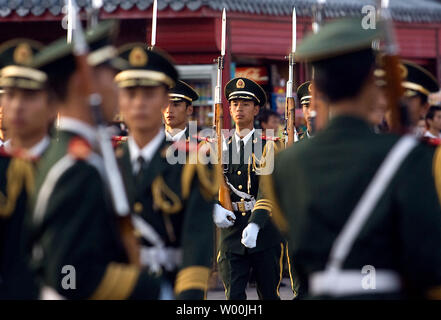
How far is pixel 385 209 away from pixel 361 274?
25 cm

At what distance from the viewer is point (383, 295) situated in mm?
3242

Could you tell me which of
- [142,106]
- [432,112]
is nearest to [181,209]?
[142,106]

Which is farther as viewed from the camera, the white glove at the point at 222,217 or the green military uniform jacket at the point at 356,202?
the white glove at the point at 222,217

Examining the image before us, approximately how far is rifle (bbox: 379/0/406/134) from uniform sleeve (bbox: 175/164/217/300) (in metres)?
1.00

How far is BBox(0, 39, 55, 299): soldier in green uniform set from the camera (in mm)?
3781

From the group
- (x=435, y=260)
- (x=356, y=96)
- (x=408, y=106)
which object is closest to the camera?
(x=435, y=260)

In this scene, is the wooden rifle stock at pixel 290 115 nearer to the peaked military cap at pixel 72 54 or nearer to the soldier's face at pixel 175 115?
the soldier's face at pixel 175 115

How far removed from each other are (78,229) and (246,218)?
16.8ft

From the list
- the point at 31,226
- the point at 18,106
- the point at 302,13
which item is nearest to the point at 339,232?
the point at 31,226

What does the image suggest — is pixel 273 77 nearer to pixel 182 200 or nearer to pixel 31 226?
pixel 182 200

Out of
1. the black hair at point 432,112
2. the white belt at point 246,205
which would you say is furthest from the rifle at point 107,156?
the black hair at point 432,112

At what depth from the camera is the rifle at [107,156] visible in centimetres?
336

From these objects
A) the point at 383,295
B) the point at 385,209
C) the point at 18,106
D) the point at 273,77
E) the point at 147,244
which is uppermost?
the point at 273,77

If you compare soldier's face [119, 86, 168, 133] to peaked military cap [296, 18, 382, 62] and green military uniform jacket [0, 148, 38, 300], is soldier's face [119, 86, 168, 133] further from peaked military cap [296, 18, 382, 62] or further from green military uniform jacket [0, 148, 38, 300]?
peaked military cap [296, 18, 382, 62]
